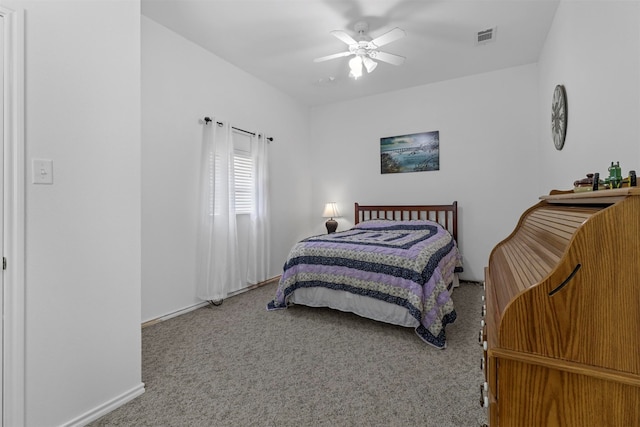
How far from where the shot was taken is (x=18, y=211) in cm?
129

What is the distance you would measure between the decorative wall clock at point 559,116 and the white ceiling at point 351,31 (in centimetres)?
77

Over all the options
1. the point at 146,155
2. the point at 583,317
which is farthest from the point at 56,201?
the point at 583,317

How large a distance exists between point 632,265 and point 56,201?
2.10 metres

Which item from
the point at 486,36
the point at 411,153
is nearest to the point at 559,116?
the point at 486,36

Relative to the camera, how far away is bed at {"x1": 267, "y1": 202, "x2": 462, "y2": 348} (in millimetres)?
2307

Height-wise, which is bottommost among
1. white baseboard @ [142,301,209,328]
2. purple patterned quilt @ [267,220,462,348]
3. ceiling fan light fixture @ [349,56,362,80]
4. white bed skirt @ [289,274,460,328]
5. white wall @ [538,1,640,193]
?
white baseboard @ [142,301,209,328]

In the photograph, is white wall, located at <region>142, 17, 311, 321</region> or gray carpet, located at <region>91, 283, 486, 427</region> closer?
gray carpet, located at <region>91, 283, 486, 427</region>

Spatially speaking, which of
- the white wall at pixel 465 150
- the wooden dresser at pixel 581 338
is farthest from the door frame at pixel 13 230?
the white wall at pixel 465 150

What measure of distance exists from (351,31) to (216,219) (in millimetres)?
2379

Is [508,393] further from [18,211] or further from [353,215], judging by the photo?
[353,215]

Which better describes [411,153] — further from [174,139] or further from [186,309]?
[186,309]

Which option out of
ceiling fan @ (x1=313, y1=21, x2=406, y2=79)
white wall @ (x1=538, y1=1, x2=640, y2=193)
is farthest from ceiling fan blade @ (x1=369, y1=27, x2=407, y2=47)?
white wall @ (x1=538, y1=1, x2=640, y2=193)

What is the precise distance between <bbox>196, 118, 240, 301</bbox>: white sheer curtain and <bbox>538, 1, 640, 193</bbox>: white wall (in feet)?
10.3

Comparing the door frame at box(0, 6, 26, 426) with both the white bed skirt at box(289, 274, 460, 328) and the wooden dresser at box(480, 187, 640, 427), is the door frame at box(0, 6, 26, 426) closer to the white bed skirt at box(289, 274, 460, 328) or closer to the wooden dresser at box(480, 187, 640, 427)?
the wooden dresser at box(480, 187, 640, 427)
